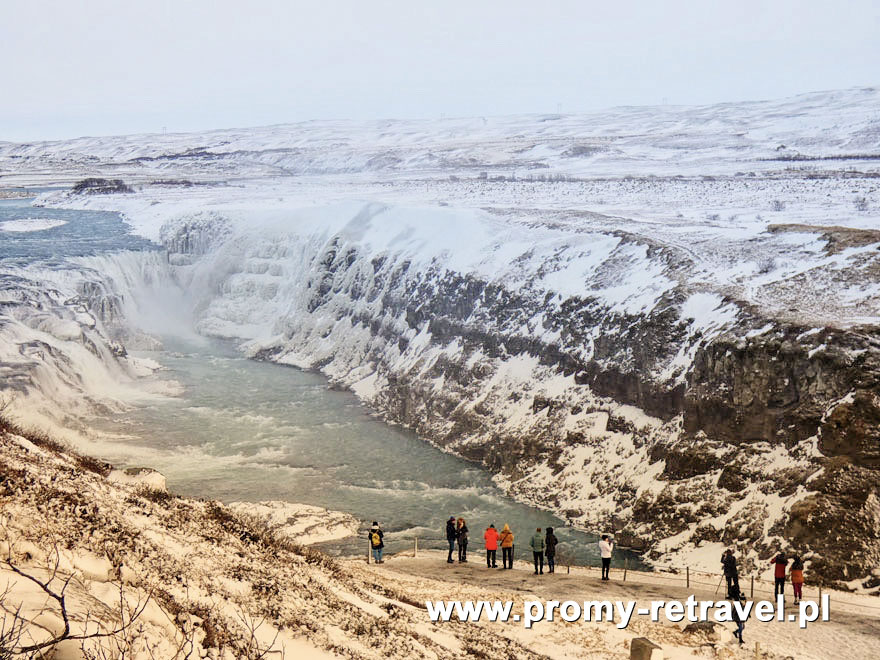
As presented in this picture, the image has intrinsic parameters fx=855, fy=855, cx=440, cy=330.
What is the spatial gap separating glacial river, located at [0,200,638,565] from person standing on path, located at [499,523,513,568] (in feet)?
8.93

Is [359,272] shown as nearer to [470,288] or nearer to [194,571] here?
[470,288]

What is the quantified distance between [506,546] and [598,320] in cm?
1383

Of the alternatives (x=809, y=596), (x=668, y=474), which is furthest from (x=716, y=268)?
(x=809, y=596)

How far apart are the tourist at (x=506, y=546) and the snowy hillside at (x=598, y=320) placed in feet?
14.6

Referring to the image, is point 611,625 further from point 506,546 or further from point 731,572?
point 506,546

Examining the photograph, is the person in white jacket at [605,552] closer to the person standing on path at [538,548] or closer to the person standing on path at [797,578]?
the person standing on path at [538,548]

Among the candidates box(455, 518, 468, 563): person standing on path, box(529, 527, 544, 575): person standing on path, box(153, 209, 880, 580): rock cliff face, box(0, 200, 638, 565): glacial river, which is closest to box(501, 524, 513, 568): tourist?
box(529, 527, 544, 575): person standing on path

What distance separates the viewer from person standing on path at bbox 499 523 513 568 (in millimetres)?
19688

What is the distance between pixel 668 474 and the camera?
80.6ft

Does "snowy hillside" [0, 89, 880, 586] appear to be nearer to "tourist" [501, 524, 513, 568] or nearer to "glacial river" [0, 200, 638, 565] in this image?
"glacial river" [0, 200, 638, 565]

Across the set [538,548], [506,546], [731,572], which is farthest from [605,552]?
[731,572]

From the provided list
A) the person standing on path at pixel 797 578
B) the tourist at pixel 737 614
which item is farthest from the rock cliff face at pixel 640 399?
the tourist at pixel 737 614

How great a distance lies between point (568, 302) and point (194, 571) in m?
24.9

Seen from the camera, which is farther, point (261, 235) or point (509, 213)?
point (261, 235)
